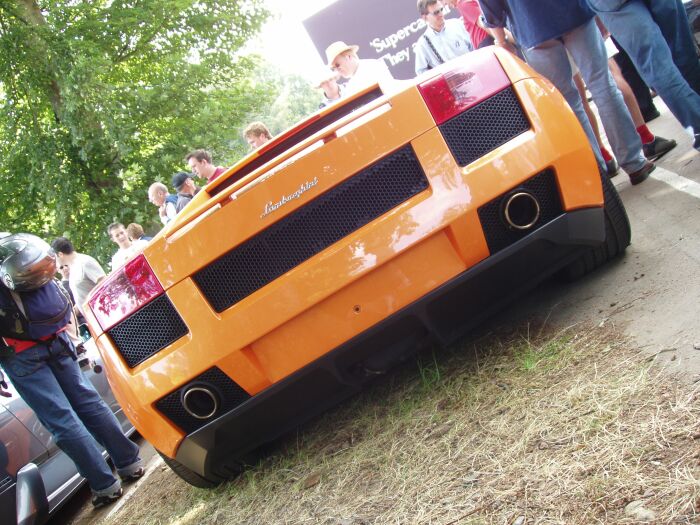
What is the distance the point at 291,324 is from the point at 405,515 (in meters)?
0.88

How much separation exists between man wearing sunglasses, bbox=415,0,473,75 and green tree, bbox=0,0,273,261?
8516mm

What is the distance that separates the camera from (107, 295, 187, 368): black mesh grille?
290 cm

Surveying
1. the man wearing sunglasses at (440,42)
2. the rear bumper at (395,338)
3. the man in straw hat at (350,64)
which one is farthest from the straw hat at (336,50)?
the rear bumper at (395,338)

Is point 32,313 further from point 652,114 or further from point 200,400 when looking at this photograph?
point 652,114

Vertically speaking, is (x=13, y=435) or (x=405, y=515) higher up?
(x=13, y=435)

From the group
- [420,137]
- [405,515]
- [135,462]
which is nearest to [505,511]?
[405,515]

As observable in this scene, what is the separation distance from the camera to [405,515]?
90.0 inches

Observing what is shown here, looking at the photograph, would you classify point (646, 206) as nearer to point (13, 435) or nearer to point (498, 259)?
point (498, 259)

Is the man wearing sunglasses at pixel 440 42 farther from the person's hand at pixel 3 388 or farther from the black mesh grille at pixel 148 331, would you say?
the black mesh grille at pixel 148 331

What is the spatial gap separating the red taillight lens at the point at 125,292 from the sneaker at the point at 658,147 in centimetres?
391

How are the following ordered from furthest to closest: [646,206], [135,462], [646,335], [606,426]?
[135,462] < [646,206] < [646,335] < [606,426]

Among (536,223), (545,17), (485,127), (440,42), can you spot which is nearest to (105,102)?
(440,42)

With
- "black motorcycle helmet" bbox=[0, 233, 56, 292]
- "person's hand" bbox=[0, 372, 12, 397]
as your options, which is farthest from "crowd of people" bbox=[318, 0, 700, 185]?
"person's hand" bbox=[0, 372, 12, 397]

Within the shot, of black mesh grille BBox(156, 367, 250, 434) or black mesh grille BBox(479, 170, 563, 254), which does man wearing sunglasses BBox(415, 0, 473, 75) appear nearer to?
black mesh grille BBox(479, 170, 563, 254)
